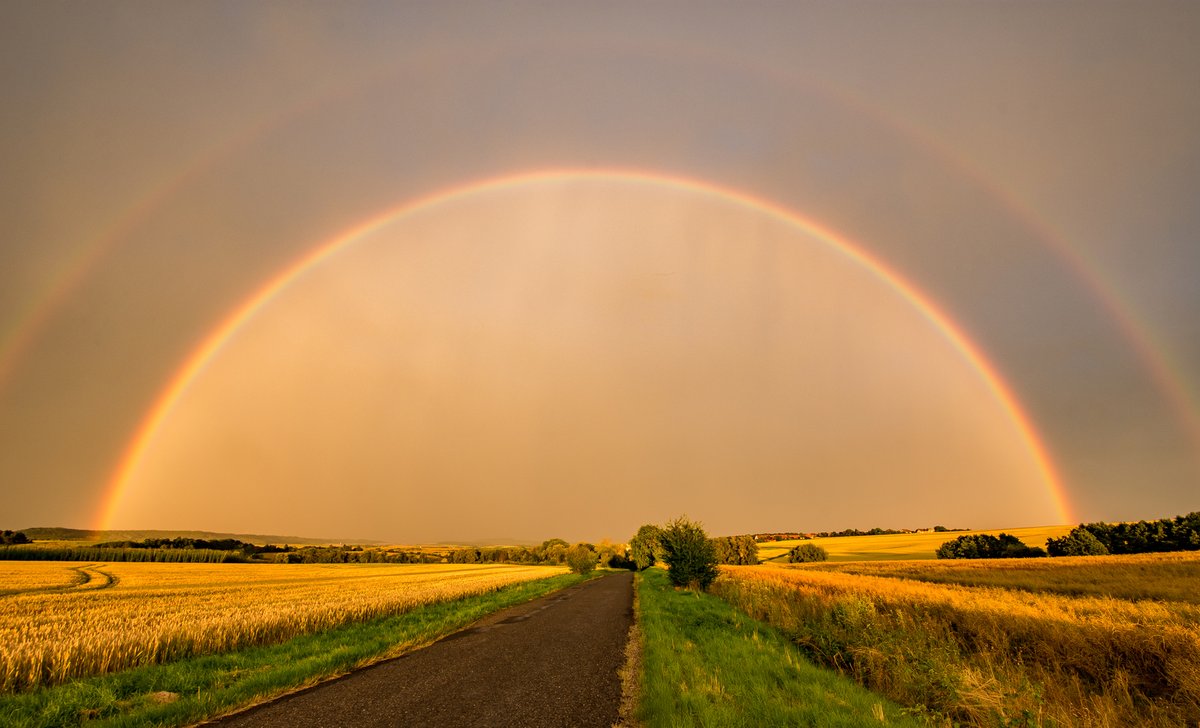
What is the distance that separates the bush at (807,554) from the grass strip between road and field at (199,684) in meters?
95.3

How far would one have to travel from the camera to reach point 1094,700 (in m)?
9.61

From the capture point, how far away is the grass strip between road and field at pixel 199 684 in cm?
827

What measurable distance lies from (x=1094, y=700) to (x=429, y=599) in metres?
25.5

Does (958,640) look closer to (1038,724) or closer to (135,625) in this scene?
(1038,724)

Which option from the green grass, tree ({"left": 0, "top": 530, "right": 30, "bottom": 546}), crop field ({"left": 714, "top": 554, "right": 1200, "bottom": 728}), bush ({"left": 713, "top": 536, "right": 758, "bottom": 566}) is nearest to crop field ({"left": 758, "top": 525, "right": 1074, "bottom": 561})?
bush ({"left": 713, "top": 536, "right": 758, "bottom": 566})

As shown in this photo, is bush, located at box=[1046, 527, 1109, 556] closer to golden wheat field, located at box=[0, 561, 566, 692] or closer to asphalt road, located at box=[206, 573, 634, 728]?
asphalt road, located at box=[206, 573, 634, 728]

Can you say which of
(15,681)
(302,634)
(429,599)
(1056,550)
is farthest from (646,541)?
(15,681)

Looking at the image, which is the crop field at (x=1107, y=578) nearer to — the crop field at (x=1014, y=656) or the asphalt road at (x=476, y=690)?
the crop field at (x=1014, y=656)

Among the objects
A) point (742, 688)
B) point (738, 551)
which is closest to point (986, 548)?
point (738, 551)

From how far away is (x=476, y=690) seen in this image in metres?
10.1

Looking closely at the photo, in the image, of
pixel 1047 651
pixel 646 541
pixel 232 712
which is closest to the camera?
pixel 232 712

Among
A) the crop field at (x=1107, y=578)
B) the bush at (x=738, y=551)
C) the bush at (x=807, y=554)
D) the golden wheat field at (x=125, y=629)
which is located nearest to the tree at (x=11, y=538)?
the golden wheat field at (x=125, y=629)

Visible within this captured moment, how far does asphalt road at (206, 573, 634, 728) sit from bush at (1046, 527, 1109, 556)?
77709mm

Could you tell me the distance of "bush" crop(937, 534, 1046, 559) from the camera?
77.1m
